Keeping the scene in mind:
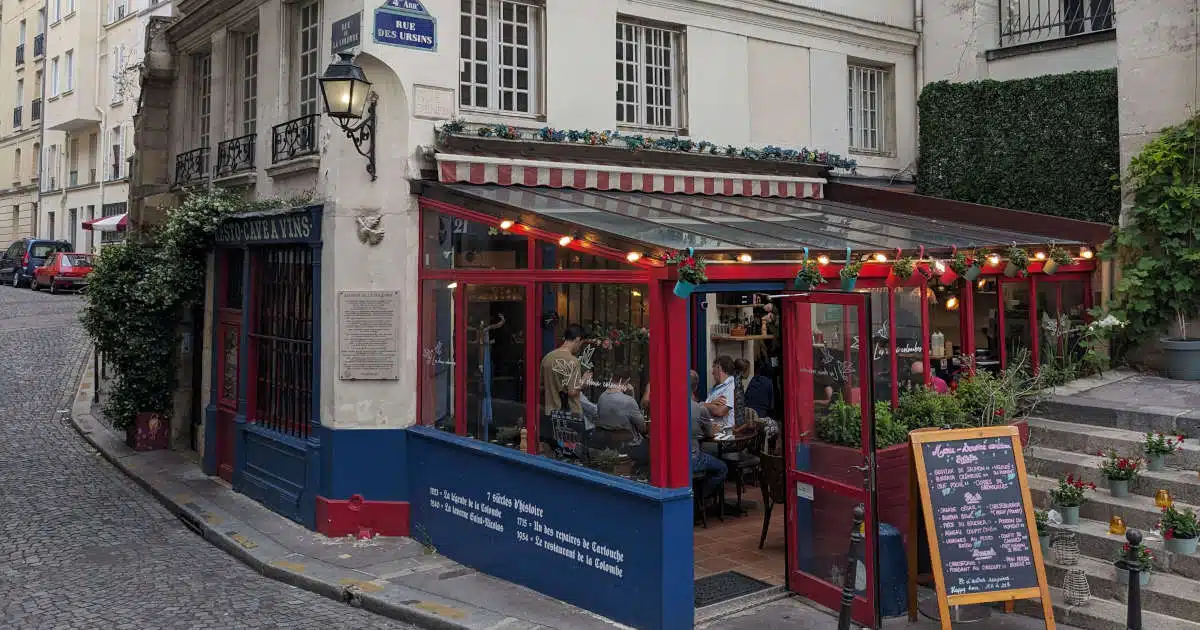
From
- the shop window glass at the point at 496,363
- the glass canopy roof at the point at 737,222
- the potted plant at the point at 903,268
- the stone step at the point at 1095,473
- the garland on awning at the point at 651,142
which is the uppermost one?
the garland on awning at the point at 651,142

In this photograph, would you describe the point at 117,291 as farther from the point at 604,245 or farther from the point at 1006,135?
the point at 1006,135

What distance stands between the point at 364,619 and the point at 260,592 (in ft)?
3.88

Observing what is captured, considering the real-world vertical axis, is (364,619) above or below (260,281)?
below

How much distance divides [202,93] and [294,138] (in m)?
4.00

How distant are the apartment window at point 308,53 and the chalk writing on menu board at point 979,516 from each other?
746 cm

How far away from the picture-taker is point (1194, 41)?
34.1 ft

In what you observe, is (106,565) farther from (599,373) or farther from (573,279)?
(573,279)

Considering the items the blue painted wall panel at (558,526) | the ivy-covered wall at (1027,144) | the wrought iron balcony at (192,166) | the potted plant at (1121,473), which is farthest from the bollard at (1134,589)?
the wrought iron balcony at (192,166)

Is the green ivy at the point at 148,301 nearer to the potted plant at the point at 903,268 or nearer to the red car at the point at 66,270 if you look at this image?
the potted plant at the point at 903,268

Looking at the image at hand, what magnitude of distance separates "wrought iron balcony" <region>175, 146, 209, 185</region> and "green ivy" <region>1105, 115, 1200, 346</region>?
11.4 metres

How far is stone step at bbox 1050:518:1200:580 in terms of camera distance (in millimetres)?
6586

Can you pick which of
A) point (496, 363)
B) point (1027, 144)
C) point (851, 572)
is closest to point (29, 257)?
point (496, 363)

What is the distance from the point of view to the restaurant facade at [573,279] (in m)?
7.10

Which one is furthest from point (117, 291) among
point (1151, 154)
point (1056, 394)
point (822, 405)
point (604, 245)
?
point (1151, 154)
